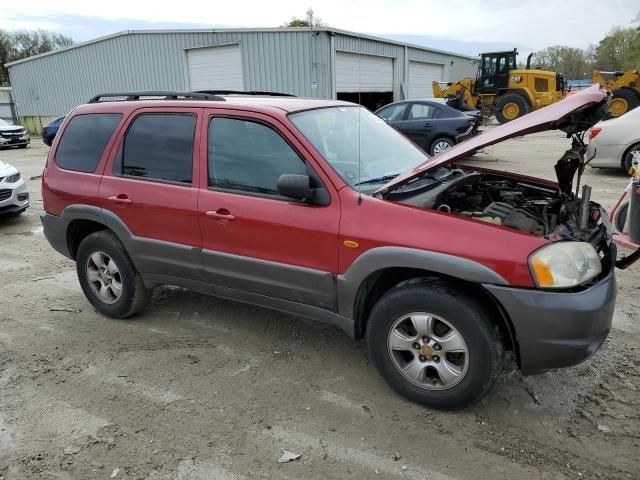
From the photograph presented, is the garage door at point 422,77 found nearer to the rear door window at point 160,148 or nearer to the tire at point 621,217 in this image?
the tire at point 621,217

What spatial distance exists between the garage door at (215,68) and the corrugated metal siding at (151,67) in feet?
0.94

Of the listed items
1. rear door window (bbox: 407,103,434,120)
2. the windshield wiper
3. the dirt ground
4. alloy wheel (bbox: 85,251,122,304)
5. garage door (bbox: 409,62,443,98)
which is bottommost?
the dirt ground

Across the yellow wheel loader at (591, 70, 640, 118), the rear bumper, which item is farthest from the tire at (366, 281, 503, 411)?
the yellow wheel loader at (591, 70, 640, 118)

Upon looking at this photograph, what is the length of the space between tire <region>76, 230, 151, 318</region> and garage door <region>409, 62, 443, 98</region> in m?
25.8

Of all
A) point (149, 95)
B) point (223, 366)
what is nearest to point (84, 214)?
point (149, 95)

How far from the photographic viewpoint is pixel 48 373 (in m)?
3.54

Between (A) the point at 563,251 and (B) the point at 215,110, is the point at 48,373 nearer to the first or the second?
(B) the point at 215,110

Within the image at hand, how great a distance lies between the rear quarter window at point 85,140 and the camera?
4094 mm

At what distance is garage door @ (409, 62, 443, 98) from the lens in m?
28.1

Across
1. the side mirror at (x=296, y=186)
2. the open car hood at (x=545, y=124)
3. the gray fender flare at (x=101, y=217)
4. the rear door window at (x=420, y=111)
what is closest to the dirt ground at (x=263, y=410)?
the gray fender flare at (x=101, y=217)

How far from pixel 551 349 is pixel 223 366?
2.11 m

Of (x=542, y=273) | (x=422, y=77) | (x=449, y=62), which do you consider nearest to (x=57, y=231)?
(x=542, y=273)

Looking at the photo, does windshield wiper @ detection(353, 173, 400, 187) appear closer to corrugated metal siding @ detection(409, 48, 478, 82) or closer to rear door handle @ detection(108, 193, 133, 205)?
rear door handle @ detection(108, 193, 133, 205)

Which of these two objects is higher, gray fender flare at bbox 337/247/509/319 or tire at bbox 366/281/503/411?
gray fender flare at bbox 337/247/509/319
